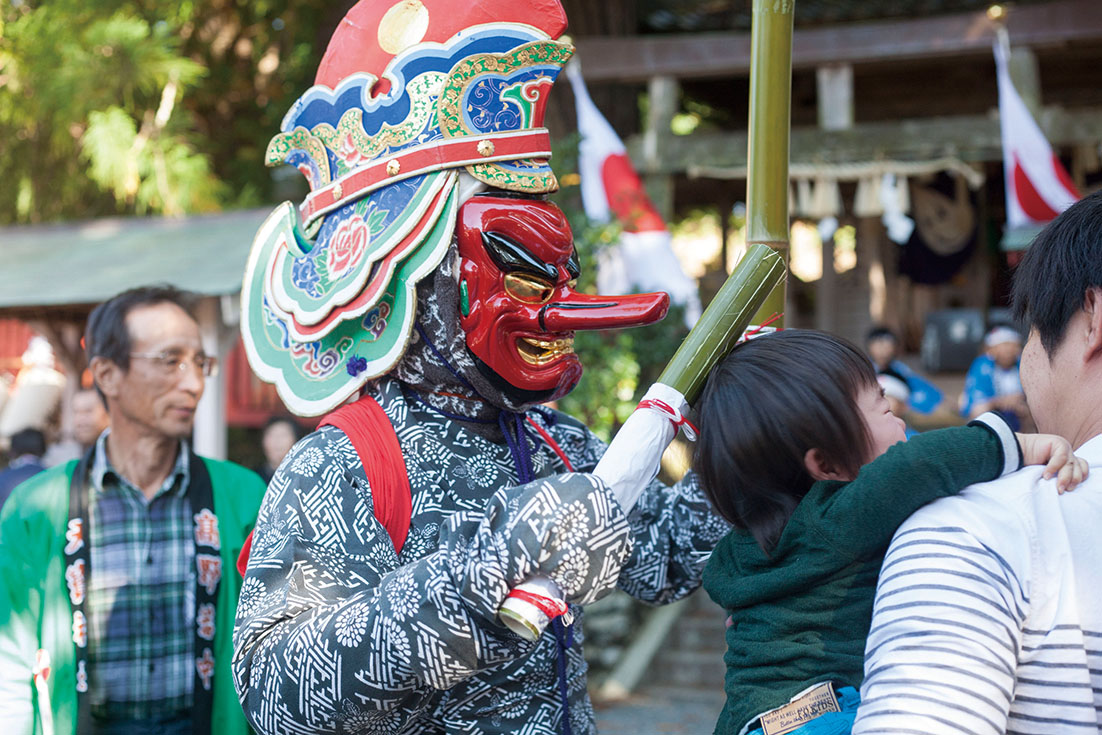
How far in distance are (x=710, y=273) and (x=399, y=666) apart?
34.9 ft

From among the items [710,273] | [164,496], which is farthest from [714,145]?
[164,496]

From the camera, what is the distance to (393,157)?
1.94 m

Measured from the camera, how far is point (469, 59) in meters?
1.94

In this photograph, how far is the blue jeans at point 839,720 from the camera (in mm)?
Result: 1422

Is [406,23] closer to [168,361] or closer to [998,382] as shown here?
[168,361]

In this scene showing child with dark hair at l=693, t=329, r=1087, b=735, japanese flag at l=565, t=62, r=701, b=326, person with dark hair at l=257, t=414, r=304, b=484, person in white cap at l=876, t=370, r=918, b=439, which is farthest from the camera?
japanese flag at l=565, t=62, r=701, b=326

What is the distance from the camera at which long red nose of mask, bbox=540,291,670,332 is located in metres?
1.88

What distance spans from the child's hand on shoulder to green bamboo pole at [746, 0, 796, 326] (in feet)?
2.02

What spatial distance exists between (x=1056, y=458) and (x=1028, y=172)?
6664 mm

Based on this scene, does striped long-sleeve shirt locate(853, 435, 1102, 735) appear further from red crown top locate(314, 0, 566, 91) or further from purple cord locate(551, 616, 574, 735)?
red crown top locate(314, 0, 566, 91)

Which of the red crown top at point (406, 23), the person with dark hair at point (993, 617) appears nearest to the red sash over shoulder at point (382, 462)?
the red crown top at point (406, 23)

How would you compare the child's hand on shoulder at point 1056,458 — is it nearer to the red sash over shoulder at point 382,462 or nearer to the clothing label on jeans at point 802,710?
the clothing label on jeans at point 802,710

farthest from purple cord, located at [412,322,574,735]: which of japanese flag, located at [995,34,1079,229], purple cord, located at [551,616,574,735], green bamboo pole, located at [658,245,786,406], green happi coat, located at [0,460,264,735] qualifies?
japanese flag, located at [995,34,1079,229]

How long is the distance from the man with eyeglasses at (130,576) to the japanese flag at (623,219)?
4408 mm
